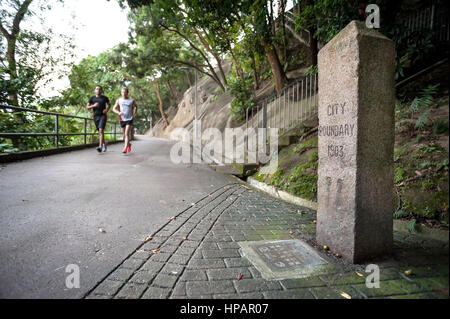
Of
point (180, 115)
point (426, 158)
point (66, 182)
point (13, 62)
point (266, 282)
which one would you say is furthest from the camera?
point (180, 115)

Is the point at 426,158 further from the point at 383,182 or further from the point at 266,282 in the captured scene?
the point at 266,282

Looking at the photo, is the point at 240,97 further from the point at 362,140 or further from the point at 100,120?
the point at 362,140

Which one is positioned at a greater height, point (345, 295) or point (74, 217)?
point (74, 217)

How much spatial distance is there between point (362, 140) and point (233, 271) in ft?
5.46

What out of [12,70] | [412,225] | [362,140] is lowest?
[412,225]

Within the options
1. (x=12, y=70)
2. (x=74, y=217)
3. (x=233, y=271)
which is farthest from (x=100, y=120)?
(x=233, y=271)

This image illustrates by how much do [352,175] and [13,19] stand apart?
45.9ft

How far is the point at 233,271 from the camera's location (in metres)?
2.25

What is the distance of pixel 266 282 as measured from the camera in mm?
2109

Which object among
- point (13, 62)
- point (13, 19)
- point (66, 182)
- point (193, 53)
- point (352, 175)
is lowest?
point (66, 182)

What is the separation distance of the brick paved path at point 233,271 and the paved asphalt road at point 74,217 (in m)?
0.21

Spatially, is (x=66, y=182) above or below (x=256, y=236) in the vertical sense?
above

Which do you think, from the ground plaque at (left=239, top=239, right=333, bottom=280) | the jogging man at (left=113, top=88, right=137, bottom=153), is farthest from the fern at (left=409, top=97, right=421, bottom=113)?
the jogging man at (left=113, top=88, right=137, bottom=153)

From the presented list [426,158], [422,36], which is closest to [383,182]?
[426,158]
